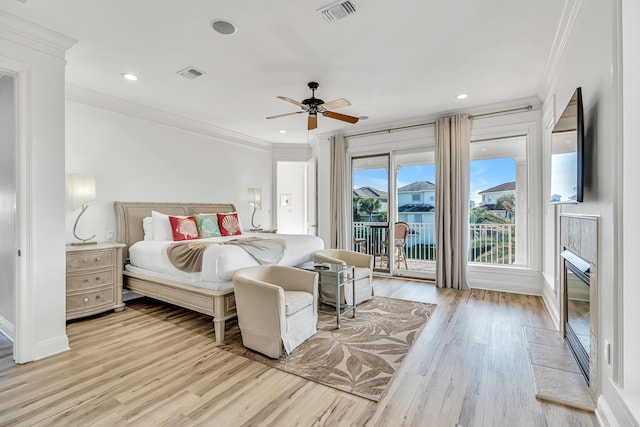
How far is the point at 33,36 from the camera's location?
251cm

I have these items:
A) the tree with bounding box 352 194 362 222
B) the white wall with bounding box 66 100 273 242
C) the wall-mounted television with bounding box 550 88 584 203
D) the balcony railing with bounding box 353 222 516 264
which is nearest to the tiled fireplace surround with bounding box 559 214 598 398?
the wall-mounted television with bounding box 550 88 584 203

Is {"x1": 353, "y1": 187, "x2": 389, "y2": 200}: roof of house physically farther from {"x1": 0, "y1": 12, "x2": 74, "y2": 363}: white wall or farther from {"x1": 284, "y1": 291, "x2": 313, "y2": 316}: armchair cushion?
{"x1": 0, "y1": 12, "x2": 74, "y2": 363}: white wall

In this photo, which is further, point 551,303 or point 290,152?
point 290,152

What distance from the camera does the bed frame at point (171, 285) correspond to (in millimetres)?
2916

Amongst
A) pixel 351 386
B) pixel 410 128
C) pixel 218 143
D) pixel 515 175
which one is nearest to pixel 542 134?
pixel 515 175

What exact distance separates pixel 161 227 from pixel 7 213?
159cm

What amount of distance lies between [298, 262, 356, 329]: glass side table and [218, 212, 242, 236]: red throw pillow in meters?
1.94

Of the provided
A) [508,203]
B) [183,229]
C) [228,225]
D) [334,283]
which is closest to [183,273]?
[183,229]

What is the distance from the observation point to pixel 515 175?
16.3 ft

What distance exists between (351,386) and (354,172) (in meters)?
4.44

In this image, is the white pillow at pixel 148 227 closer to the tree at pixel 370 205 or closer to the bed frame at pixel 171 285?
the bed frame at pixel 171 285

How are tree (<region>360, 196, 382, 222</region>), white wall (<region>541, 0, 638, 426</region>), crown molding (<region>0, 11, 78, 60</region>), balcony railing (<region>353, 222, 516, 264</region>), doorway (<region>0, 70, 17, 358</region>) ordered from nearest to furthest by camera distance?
white wall (<region>541, 0, 638, 426</region>) < crown molding (<region>0, 11, 78, 60</region>) < doorway (<region>0, 70, 17, 358</region>) < balcony railing (<region>353, 222, 516, 264</region>) < tree (<region>360, 196, 382, 222</region>)

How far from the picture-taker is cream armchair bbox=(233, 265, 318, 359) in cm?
248

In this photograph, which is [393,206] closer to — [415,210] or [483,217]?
[415,210]
